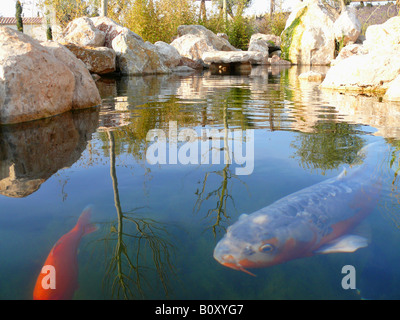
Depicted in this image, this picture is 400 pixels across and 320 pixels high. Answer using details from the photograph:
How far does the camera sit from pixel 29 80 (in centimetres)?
507

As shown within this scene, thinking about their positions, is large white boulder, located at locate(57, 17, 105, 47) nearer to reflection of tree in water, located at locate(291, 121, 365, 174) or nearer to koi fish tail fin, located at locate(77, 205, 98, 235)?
reflection of tree in water, located at locate(291, 121, 365, 174)

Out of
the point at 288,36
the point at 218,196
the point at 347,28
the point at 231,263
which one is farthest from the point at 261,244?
the point at 288,36

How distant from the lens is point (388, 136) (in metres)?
4.12

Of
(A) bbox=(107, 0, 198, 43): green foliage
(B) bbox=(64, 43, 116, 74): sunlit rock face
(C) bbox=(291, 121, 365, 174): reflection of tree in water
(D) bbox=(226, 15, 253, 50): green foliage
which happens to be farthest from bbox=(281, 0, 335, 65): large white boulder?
(C) bbox=(291, 121, 365, 174): reflection of tree in water

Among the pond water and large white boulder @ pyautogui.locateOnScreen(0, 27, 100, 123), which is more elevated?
large white boulder @ pyautogui.locateOnScreen(0, 27, 100, 123)

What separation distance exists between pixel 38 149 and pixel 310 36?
76.8 ft

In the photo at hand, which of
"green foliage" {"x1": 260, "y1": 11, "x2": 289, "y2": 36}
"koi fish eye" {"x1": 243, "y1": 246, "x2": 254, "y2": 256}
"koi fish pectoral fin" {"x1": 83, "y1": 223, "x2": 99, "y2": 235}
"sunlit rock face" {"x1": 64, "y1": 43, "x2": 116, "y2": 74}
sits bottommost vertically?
"koi fish pectoral fin" {"x1": 83, "y1": 223, "x2": 99, "y2": 235}

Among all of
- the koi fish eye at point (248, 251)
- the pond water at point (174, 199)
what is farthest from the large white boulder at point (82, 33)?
the koi fish eye at point (248, 251)

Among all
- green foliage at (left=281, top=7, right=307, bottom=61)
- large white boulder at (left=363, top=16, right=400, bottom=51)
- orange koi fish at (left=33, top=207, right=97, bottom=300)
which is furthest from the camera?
green foliage at (left=281, top=7, right=307, bottom=61)

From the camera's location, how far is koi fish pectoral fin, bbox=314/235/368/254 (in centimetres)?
180

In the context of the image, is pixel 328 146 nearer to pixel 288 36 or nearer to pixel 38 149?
pixel 38 149

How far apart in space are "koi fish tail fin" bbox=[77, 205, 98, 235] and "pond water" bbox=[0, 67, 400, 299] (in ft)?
0.12
